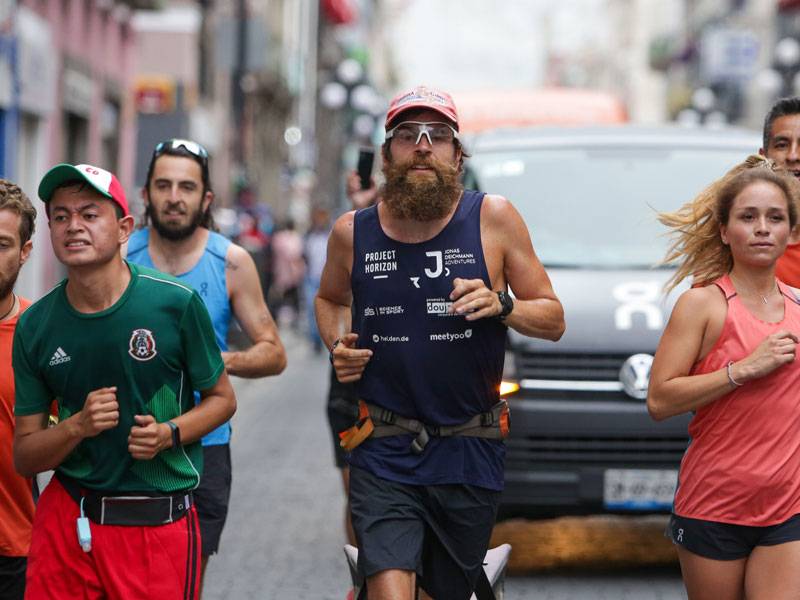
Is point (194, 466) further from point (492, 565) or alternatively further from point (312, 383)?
point (312, 383)

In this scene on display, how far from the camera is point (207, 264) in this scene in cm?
610

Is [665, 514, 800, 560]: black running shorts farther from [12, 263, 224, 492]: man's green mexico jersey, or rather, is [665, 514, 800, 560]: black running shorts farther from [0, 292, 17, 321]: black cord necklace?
[0, 292, 17, 321]: black cord necklace

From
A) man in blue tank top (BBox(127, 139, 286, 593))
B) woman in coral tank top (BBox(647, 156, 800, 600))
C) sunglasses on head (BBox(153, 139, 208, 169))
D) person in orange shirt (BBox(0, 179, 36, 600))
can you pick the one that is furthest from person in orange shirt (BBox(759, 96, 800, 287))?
person in orange shirt (BBox(0, 179, 36, 600))

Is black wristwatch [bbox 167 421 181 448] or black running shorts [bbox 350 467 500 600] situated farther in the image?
black running shorts [bbox 350 467 500 600]

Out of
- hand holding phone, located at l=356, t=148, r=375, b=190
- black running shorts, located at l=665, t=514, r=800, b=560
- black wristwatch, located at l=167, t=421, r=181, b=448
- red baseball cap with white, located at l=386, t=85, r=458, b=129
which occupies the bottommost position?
black running shorts, located at l=665, t=514, r=800, b=560

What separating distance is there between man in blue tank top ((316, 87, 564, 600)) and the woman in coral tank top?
452mm

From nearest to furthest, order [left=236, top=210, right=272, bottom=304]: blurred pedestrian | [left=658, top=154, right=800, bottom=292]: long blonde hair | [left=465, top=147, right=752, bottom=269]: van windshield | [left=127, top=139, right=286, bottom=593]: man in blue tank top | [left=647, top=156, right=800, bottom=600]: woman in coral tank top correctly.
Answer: [left=647, top=156, right=800, bottom=600]: woman in coral tank top, [left=658, top=154, right=800, bottom=292]: long blonde hair, [left=127, top=139, right=286, bottom=593]: man in blue tank top, [left=465, top=147, right=752, bottom=269]: van windshield, [left=236, top=210, right=272, bottom=304]: blurred pedestrian

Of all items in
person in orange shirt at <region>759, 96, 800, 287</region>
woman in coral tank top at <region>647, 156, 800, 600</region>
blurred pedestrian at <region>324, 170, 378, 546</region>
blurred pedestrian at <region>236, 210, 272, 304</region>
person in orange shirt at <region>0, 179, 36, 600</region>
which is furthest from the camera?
blurred pedestrian at <region>236, 210, 272, 304</region>

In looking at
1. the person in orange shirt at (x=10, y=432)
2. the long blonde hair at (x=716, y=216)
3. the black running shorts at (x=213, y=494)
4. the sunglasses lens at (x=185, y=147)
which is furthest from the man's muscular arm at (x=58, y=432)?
the sunglasses lens at (x=185, y=147)

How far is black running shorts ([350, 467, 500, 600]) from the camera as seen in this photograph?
4852mm

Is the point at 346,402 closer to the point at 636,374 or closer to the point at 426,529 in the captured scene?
the point at 636,374

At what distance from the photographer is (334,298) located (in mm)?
5293

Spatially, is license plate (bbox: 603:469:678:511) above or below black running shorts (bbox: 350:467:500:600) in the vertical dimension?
below

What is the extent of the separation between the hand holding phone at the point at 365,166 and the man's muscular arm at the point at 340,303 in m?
2.24
